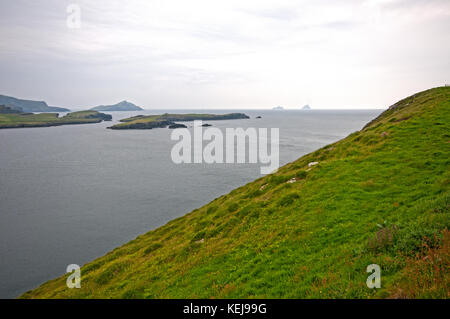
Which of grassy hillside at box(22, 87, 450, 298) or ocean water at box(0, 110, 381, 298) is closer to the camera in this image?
grassy hillside at box(22, 87, 450, 298)

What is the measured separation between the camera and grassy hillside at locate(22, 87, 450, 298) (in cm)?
869

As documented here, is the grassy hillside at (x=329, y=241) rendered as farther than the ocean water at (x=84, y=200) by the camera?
No

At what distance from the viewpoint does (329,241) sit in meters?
12.3

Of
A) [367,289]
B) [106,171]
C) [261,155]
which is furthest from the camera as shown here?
[261,155]

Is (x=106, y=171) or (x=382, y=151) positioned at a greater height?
(x=382, y=151)

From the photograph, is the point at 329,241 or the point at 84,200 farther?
the point at 84,200

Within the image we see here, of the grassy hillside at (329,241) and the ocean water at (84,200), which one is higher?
the grassy hillside at (329,241)

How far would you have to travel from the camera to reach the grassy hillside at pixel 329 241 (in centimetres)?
869

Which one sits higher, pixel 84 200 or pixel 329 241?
pixel 329 241
